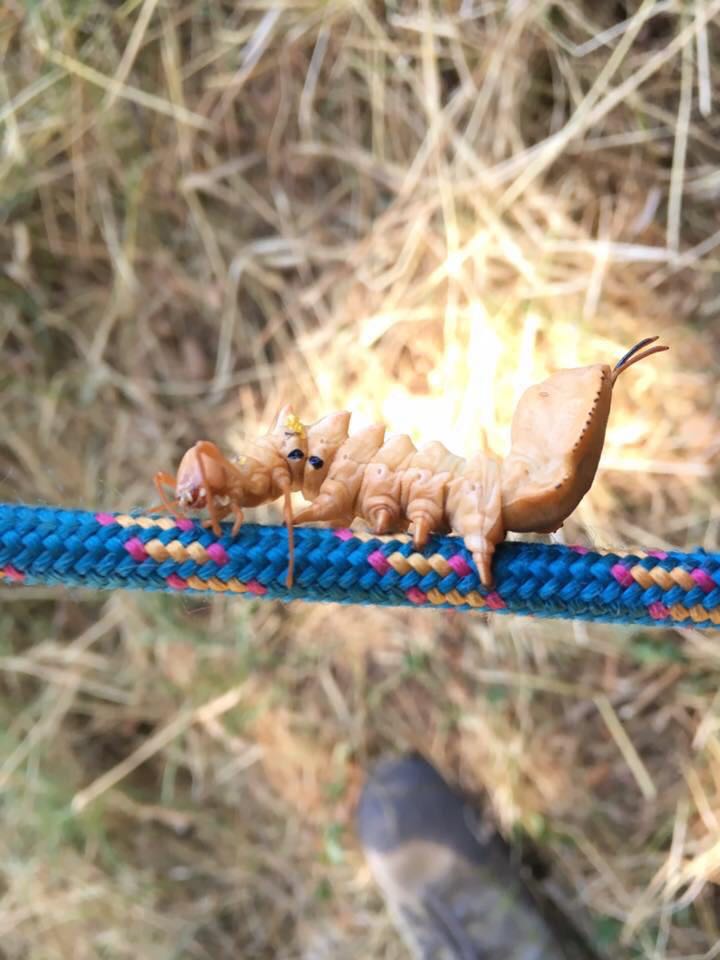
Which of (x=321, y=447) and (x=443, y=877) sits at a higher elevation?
(x=321, y=447)

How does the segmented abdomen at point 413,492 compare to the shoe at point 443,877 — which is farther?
the shoe at point 443,877

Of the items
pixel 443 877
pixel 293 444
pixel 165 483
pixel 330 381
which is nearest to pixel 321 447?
pixel 293 444

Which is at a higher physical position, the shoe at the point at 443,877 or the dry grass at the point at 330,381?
the dry grass at the point at 330,381

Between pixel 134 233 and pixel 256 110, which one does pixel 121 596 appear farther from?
pixel 256 110

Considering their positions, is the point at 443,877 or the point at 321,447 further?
the point at 443,877

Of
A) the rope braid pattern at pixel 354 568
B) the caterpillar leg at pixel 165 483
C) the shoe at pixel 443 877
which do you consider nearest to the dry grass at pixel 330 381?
the shoe at pixel 443 877

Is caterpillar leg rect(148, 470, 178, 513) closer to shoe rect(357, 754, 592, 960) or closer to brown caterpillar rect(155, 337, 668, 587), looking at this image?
brown caterpillar rect(155, 337, 668, 587)

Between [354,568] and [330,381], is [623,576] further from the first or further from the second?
[330,381]

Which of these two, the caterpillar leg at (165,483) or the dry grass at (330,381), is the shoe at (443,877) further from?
the caterpillar leg at (165,483)
